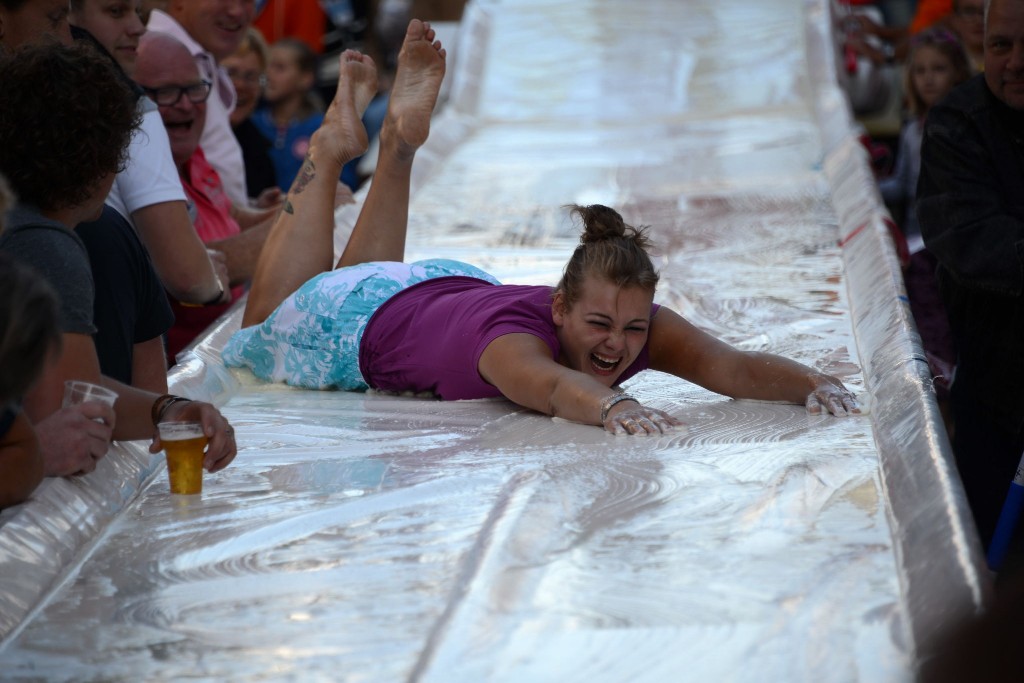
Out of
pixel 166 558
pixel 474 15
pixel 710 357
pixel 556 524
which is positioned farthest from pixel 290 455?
pixel 474 15

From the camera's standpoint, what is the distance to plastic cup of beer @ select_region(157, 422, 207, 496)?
2.05 metres

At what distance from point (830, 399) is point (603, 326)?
0.47 meters

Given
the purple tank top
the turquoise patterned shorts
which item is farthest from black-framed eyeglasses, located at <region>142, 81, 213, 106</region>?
the purple tank top

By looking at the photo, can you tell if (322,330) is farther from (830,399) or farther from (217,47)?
(217,47)

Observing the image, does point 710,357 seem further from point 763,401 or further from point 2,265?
point 2,265

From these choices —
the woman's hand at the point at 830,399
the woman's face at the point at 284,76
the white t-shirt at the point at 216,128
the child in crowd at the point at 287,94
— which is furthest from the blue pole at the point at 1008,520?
the woman's face at the point at 284,76

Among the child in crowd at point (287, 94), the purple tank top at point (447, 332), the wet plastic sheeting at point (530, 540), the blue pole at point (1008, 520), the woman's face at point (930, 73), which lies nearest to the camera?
the wet plastic sheeting at point (530, 540)

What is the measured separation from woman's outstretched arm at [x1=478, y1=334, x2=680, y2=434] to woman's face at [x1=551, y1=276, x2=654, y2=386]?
0.22 ft

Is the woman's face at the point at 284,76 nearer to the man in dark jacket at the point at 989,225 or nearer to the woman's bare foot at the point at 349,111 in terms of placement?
the woman's bare foot at the point at 349,111

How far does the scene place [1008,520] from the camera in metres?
2.30

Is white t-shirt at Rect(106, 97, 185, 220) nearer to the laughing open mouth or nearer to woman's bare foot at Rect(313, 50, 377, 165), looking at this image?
woman's bare foot at Rect(313, 50, 377, 165)

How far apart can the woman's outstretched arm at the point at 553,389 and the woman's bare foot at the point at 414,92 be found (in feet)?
3.57

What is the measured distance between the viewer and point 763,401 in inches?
105

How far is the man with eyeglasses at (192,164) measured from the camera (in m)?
3.49
